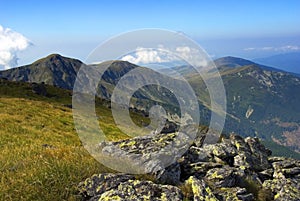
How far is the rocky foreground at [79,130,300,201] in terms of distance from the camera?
12000 mm

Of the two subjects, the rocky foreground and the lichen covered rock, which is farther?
the rocky foreground

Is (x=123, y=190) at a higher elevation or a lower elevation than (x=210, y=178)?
higher

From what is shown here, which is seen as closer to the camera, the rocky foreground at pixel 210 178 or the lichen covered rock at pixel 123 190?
the lichen covered rock at pixel 123 190

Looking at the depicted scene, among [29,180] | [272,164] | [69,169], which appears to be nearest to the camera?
[29,180]

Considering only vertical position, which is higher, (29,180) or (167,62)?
(167,62)

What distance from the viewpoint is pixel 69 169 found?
1223 centimetres

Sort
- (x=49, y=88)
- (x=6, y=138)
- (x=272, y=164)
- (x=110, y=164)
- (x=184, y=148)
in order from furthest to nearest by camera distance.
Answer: (x=49, y=88) → (x=6, y=138) → (x=272, y=164) → (x=184, y=148) → (x=110, y=164)

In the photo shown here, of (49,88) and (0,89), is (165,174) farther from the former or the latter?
(49,88)

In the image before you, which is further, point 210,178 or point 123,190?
point 210,178

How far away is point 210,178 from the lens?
1483 cm

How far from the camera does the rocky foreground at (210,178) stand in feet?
39.4

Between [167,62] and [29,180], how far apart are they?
13401 millimetres

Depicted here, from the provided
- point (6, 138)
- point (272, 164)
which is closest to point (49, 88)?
point (6, 138)

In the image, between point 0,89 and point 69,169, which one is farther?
point 0,89
